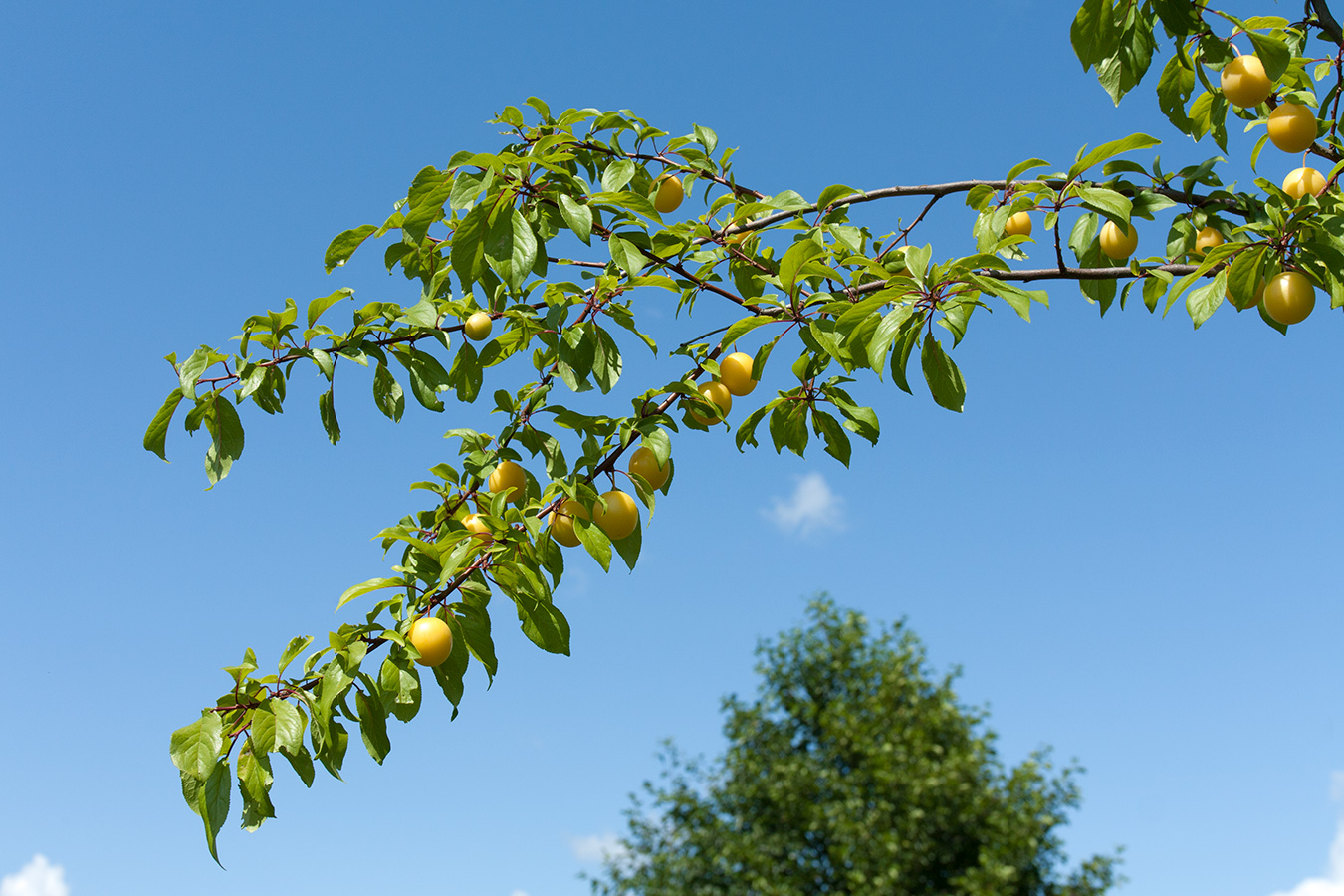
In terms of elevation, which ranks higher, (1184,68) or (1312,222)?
(1184,68)

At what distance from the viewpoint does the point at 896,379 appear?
A: 2498 mm

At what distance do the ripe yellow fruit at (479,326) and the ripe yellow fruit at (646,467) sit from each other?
2.12 ft

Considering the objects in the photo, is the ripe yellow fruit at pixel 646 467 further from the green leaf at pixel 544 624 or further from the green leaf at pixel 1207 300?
the green leaf at pixel 1207 300

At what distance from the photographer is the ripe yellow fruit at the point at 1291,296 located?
8.58 feet

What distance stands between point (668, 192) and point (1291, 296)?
6.48 ft

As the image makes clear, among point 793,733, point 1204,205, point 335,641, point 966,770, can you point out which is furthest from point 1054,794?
point 335,641

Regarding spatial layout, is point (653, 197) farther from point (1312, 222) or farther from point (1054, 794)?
point (1054, 794)

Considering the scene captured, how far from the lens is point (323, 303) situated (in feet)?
9.66

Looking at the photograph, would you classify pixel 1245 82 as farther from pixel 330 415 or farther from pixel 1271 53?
pixel 330 415

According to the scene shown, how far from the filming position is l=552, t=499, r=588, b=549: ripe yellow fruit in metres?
2.58

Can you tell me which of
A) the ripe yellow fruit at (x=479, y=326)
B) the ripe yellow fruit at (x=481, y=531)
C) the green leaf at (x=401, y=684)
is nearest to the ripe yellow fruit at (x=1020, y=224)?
the ripe yellow fruit at (x=479, y=326)

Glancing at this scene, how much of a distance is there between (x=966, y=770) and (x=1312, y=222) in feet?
34.9

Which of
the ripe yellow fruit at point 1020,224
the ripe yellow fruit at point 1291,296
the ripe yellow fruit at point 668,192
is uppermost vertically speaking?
the ripe yellow fruit at point 668,192

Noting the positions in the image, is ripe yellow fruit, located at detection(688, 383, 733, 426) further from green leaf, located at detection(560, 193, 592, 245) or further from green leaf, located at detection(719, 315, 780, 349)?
green leaf, located at detection(560, 193, 592, 245)
